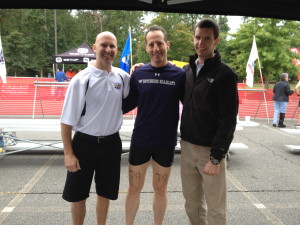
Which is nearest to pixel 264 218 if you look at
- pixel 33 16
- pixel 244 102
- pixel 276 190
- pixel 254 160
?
pixel 276 190

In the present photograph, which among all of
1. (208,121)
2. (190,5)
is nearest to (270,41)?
(190,5)

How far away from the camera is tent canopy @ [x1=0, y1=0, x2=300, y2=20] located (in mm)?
2514

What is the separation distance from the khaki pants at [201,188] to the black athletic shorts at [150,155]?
160 millimetres

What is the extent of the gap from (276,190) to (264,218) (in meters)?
1.03

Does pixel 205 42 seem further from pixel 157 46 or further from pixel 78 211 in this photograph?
pixel 78 211

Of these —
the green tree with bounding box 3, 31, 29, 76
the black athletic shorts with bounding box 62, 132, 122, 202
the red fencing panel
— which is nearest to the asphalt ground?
the black athletic shorts with bounding box 62, 132, 122, 202

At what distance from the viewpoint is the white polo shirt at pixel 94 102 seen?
2.36 metres

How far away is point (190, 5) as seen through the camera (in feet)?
8.57

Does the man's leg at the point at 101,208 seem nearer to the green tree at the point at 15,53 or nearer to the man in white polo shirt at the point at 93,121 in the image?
the man in white polo shirt at the point at 93,121

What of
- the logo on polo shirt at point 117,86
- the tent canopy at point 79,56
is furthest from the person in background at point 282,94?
the tent canopy at point 79,56

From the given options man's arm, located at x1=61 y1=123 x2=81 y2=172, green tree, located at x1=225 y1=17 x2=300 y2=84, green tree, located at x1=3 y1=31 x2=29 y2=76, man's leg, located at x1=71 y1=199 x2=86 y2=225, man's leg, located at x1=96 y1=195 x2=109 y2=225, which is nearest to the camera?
man's arm, located at x1=61 y1=123 x2=81 y2=172

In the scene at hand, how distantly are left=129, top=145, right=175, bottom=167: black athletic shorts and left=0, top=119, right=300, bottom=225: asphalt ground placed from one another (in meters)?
0.93

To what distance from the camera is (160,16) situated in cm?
2934

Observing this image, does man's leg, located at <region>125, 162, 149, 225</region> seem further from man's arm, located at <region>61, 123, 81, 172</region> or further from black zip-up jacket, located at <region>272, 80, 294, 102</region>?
black zip-up jacket, located at <region>272, 80, 294, 102</region>
